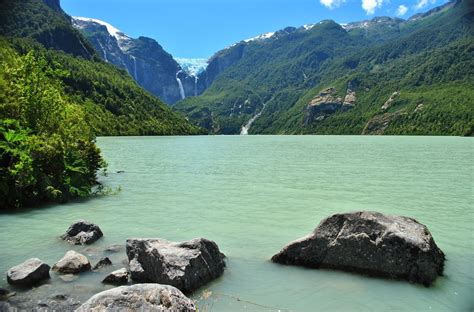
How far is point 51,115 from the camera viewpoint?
1387 inches

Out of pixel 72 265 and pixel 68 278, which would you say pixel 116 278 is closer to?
pixel 68 278

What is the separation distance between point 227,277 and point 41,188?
66.0ft

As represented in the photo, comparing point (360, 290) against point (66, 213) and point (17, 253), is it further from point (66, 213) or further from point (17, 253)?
point (66, 213)

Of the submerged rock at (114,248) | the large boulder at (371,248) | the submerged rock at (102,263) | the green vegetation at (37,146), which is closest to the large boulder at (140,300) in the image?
the submerged rock at (102,263)

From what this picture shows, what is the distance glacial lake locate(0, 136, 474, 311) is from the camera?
14320mm

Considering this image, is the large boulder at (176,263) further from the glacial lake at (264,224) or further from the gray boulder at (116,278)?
the glacial lake at (264,224)

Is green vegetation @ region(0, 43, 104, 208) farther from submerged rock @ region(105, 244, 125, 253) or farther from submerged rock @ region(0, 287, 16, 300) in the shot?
submerged rock @ region(0, 287, 16, 300)

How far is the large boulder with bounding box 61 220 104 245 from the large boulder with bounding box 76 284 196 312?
10.8 m

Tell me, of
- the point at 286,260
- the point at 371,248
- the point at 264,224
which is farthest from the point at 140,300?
the point at 264,224

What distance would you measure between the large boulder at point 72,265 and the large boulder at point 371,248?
7.35 metres

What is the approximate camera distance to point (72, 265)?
1617cm

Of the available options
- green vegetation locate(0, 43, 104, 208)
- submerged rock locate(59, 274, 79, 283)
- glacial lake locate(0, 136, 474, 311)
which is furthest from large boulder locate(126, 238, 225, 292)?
green vegetation locate(0, 43, 104, 208)

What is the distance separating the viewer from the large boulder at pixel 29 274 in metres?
14.9

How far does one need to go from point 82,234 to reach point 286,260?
9.78 metres
